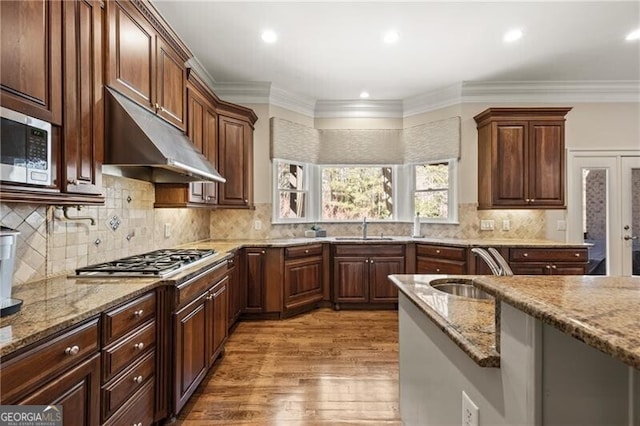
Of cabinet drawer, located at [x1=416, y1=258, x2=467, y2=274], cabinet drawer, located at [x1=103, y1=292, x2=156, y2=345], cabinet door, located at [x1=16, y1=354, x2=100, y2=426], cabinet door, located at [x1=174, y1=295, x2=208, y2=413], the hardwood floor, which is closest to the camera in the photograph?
cabinet door, located at [x1=16, y1=354, x2=100, y2=426]

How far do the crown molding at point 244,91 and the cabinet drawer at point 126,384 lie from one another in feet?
11.1

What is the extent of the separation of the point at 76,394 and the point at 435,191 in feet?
14.1

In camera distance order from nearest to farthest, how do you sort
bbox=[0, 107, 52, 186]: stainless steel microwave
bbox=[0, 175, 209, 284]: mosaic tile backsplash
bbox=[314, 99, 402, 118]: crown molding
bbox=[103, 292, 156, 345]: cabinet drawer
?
bbox=[0, 107, 52, 186]: stainless steel microwave → bbox=[103, 292, 156, 345]: cabinet drawer → bbox=[0, 175, 209, 284]: mosaic tile backsplash → bbox=[314, 99, 402, 118]: crown molding

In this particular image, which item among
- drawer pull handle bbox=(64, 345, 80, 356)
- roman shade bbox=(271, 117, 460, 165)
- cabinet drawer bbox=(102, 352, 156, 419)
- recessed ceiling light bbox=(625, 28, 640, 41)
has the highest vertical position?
recessed ceiling light bbox=(625, 28, 640, 41)

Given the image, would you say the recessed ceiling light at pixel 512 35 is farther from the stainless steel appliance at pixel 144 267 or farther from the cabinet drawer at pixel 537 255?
the stainless steel appliance at pixel 144 267

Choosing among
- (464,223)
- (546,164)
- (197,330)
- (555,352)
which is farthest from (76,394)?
(546,164)

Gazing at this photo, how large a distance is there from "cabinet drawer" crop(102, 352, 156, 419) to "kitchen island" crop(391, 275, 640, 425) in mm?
1403

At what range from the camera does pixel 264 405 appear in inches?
85.0

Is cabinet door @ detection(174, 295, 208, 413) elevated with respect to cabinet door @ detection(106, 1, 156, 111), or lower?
lower

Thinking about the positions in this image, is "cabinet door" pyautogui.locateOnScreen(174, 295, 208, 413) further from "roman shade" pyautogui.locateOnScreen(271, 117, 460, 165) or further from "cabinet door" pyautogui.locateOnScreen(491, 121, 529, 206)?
"cabinet door" pyautogui.locateOnScreen(491, 121, 529, 206)

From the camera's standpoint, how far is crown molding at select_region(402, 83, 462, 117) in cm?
429

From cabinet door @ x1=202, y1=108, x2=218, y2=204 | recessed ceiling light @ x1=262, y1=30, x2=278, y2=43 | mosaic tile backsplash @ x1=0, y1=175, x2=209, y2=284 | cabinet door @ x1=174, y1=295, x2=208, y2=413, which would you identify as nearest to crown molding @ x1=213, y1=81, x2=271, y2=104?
cabinet door @ x1=202, y1=108, x2=218, y2=204

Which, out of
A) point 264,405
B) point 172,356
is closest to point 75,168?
point 172,356

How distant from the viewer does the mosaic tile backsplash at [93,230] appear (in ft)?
5.39
